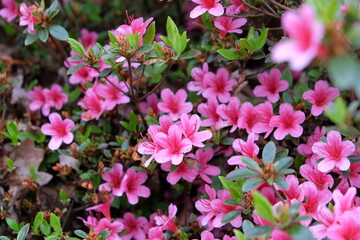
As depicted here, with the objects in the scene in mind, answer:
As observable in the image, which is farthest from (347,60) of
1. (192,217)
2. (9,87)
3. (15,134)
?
(9,87)

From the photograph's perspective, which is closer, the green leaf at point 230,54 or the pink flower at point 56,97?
the green leaf at point 230,54

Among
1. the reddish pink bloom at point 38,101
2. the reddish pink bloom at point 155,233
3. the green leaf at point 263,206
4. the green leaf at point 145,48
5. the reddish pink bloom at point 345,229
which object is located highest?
the green leaf at point 145,48

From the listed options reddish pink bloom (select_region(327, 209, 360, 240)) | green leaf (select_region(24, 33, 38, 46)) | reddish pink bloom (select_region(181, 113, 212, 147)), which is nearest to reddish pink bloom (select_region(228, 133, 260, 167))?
reddish pink bloom (select_region(181, 113, 212, 147))

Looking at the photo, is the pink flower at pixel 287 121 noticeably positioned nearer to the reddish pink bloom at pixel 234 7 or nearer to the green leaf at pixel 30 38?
the reddish pink bloom at pixel 234 7

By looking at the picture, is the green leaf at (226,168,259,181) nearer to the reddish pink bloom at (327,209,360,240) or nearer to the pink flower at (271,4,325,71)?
the reddish pink bloom at (327,209,360,240)

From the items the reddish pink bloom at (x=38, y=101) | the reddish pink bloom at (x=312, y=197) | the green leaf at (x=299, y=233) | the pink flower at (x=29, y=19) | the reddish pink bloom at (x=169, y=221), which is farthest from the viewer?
the reddish pink bloom at (x=38, y=101)

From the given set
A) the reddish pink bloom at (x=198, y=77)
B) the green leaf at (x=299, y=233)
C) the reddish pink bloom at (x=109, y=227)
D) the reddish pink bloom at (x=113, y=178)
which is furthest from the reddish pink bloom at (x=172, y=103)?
the green leaf at (x=299, y=233)

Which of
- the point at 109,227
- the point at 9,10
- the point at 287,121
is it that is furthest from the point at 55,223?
the point at 9,10
